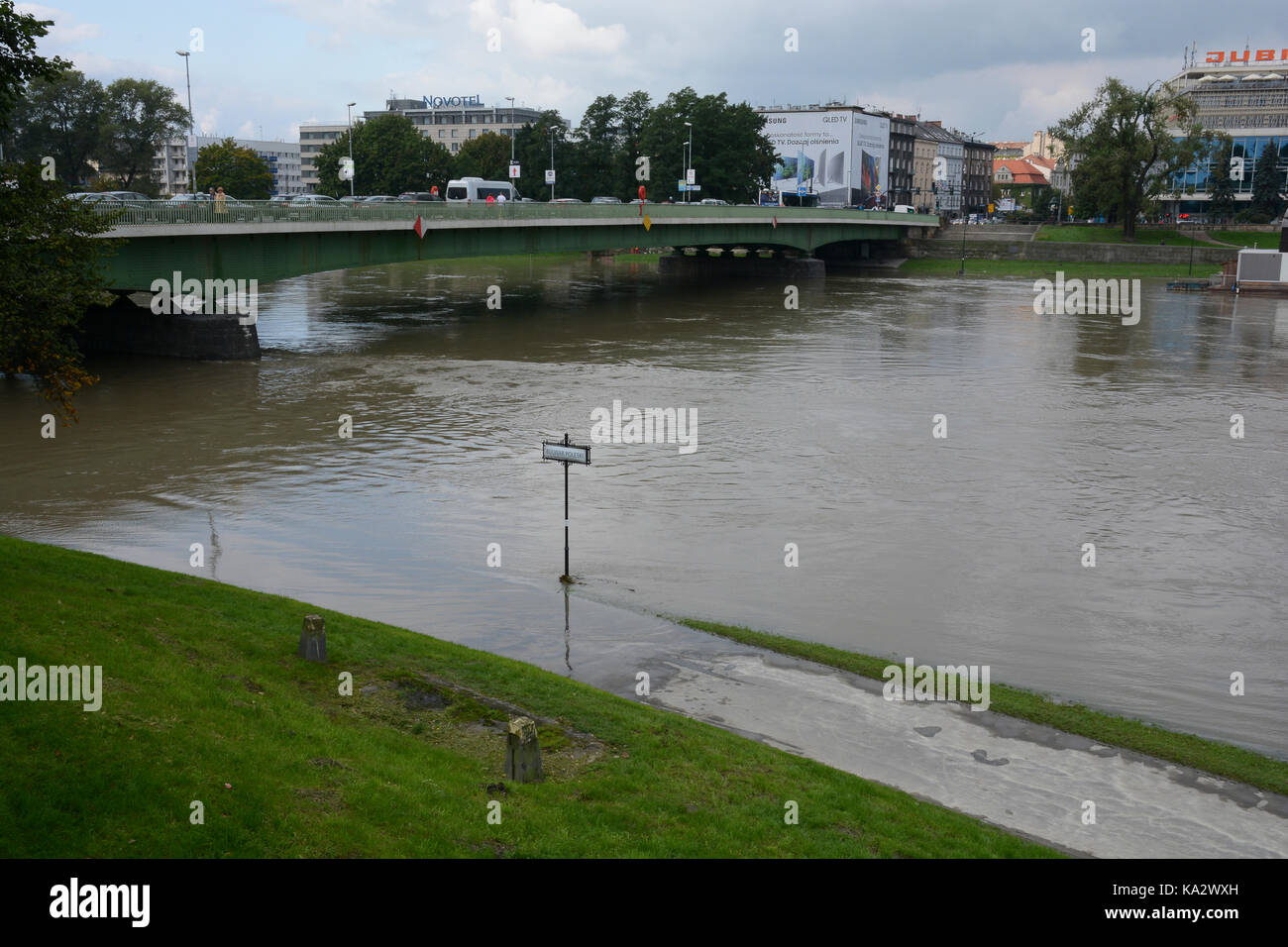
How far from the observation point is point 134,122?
103438mm

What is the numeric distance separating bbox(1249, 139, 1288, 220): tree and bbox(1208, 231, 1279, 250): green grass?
10466mm

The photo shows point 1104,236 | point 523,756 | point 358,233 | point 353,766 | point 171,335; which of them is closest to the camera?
point 353,766

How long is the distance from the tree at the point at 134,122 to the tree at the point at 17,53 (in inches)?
3882

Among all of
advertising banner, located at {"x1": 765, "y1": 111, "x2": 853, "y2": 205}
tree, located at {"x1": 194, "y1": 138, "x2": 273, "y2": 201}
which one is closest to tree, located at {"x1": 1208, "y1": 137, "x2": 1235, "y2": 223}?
advertising banner, located at {"x1": 765, "y1": 111, "x2": 853, "y2": 205}

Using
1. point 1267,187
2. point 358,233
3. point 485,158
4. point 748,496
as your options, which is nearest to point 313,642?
point 748,496

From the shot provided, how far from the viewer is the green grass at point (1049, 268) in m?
82.5

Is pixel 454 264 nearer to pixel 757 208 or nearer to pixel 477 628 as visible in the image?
pixel 757 208

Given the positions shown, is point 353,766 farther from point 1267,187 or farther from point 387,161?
point 1267,187

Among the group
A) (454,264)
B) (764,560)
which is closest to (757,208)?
(454,264)

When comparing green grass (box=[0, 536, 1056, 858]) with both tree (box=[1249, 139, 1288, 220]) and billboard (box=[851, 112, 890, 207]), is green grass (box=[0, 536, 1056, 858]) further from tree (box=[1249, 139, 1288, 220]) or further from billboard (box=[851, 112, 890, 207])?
billboard (box=[851, 112, 890, 207])

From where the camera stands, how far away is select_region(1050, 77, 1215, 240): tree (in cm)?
8906

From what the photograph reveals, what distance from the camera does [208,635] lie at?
38.6 feet

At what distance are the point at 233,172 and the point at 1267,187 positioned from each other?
98312 mm
